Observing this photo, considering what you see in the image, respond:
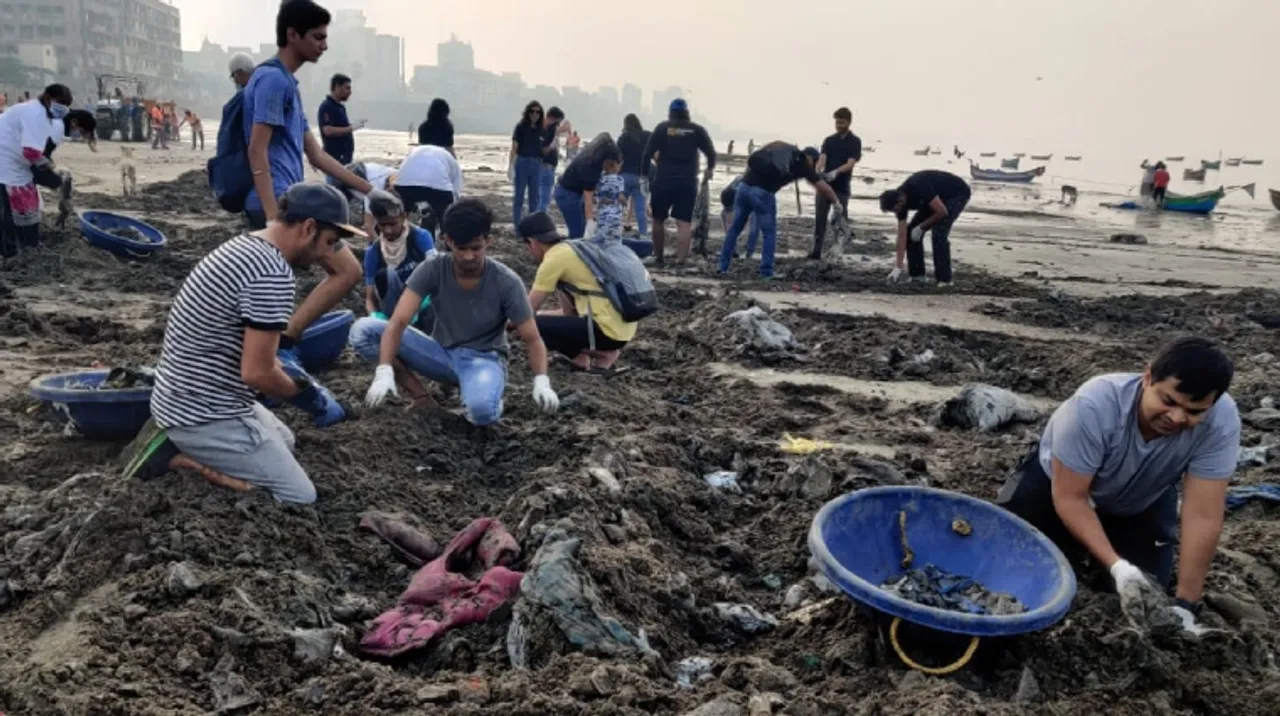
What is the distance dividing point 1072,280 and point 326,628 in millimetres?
10872

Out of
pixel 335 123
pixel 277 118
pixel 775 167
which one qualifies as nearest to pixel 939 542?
pixel 277 118

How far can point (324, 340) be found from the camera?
18.3 ft

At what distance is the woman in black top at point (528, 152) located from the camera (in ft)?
36.9

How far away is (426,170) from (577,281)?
268 centimetres

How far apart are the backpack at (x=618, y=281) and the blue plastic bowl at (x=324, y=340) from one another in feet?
5.10

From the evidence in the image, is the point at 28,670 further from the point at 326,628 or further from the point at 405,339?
the point at 405,339

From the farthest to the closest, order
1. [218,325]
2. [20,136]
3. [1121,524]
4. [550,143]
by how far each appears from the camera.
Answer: [550,143], [20,136], [1121,524], [218,325]

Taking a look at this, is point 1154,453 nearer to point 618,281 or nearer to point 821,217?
point 618,281

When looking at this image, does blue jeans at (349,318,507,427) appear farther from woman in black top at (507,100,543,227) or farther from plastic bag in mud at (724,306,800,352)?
woman in black top at (507,100,543,227)

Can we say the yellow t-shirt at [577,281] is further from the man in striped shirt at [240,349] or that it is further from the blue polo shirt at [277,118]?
the man in striped shirt at [240,349]

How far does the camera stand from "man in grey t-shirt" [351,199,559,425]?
14.7ft

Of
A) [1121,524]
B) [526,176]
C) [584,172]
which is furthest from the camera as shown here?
[526,176]

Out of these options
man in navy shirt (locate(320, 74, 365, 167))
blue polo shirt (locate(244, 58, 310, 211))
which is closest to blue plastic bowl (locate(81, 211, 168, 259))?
man in navy shirt (locate(320, 74, 365, 167))

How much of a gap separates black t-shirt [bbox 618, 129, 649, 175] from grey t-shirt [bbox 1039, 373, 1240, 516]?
934 cm
